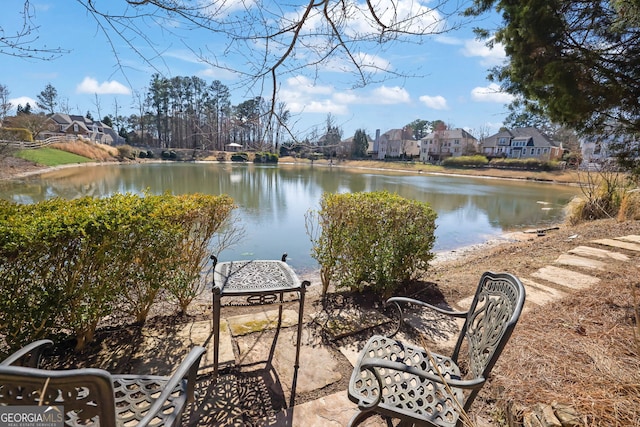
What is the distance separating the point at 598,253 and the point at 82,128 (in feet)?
172

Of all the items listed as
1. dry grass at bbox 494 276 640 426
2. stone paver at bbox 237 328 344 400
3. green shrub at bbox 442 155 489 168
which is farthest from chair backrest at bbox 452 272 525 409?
green shrub at bbox 442 155 489 168

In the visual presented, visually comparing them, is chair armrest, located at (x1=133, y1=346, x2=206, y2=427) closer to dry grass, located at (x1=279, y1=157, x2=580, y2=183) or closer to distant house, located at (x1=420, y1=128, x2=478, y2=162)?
dry grass, located at (x1=279, y1=157, x2=580, y2=183)

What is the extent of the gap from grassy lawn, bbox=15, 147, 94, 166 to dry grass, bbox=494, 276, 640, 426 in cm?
2746

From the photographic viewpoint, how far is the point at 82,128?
135 feet

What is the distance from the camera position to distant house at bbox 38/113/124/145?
3759 cm

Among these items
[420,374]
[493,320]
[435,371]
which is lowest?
[435,371]

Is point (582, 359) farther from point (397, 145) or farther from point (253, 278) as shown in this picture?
point (397, 145)

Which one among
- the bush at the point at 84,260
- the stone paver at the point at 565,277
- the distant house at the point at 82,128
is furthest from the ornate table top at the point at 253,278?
the distant house at the point at 82,128

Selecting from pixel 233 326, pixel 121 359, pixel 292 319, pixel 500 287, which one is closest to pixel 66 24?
pixel 121 359

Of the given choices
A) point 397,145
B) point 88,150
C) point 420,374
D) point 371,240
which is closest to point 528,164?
point 397,145

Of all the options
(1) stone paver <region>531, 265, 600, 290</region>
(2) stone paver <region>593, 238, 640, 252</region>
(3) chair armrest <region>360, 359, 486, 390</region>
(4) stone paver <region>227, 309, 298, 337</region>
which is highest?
(3) chair armrest <region>360, 359, 486, 390</region>

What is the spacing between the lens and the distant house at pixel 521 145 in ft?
126

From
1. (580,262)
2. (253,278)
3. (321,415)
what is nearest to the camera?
(321,415)

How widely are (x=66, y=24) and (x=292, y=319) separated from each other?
2.61 metres
